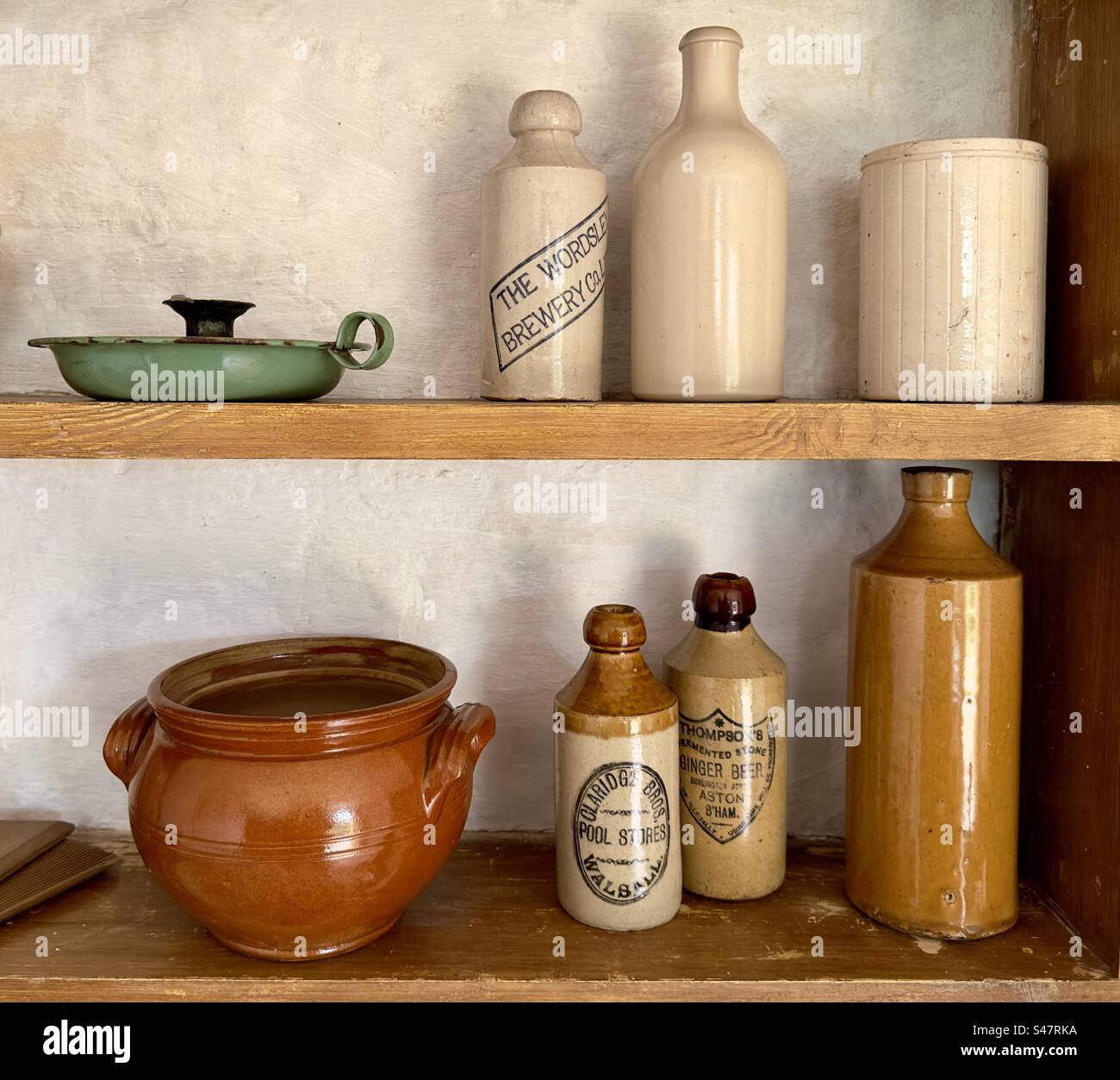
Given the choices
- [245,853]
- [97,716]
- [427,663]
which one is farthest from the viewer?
[97,716]

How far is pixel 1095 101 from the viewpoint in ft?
2.28

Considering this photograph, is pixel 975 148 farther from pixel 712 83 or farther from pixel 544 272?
pixel 544 272

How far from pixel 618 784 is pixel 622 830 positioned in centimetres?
3

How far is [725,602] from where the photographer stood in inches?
30.0

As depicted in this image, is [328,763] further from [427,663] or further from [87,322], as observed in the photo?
[87,322]

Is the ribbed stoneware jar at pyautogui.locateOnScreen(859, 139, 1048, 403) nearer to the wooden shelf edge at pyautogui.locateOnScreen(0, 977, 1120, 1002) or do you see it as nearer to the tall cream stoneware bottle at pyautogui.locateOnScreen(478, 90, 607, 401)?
the tall cream stoneware bottle at pyautogui.locateOnScreen(478, 90, 607, 401)

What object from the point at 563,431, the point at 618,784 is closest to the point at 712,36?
the point at 563,431

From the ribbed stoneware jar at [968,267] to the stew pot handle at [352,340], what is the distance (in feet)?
1.16

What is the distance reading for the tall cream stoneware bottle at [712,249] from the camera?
0.69 metres

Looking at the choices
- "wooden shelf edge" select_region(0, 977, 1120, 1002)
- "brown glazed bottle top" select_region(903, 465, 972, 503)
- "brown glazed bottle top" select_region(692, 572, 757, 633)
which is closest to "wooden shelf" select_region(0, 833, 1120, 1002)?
"wooden shelf edge" select_region(0, 977, 1120, 1002)

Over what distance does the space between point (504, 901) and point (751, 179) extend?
0.56 m

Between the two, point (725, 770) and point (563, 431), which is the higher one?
point (563, 431)
